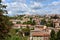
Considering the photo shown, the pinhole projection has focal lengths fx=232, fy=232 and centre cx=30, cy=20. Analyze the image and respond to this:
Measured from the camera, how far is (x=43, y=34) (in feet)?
143

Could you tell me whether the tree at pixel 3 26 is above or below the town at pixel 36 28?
above

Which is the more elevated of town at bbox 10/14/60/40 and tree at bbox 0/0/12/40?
tree at bbox 0/0/12/40

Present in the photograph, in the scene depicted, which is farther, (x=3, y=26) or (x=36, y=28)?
(x=36, y=28)

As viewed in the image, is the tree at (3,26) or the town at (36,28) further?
the town at (36,28)

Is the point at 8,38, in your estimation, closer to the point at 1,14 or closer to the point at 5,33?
the point at 5,33

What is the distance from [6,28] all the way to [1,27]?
0.83ft

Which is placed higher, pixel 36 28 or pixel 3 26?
pixel 3 26

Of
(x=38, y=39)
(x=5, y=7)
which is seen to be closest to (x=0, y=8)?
(x=5, y=7)

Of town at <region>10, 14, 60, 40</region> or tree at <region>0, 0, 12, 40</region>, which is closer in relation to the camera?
tree at <region>0, 0, 12, 40</region>

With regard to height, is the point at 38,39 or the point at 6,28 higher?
the point at 6,28

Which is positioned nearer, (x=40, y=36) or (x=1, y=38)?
Result: (x=1, y=38)

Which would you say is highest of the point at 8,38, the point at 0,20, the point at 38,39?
the point at 0,20

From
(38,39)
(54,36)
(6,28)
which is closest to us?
(6,28)

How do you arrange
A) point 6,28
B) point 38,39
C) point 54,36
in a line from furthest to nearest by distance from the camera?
point 38,39, point 54,36, point 6,28
